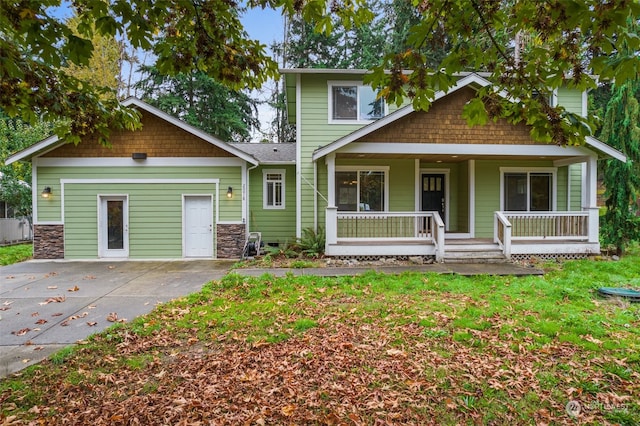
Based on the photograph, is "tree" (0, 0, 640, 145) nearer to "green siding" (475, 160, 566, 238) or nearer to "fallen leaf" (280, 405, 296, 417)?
"fallen leaf" (280, 405, 296, 417)

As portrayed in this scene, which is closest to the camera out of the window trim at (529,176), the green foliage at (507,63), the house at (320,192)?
the green foliage at (507,63)

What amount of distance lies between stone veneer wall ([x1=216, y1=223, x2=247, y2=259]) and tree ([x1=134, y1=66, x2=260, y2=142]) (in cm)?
1373

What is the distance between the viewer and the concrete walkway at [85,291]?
430 centimetres

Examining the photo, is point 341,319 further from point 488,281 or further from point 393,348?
point 488,281

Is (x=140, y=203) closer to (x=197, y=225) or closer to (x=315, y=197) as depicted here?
(x=197, y=225)

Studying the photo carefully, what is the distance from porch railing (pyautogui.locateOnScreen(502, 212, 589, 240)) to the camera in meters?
9.78

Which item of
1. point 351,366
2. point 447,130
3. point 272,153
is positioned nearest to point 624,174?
point 447,130

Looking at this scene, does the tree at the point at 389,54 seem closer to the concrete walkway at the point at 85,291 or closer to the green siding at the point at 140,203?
the concrete walkway at the point at 85,291

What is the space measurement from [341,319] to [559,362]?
256 cm

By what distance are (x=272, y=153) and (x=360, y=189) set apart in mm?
4270

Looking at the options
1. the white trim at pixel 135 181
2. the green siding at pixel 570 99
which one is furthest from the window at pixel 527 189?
the white trim at pixel 135 181

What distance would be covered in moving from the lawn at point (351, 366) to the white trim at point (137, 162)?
591 cm

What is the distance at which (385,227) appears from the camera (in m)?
9.80

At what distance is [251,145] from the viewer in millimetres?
14883
